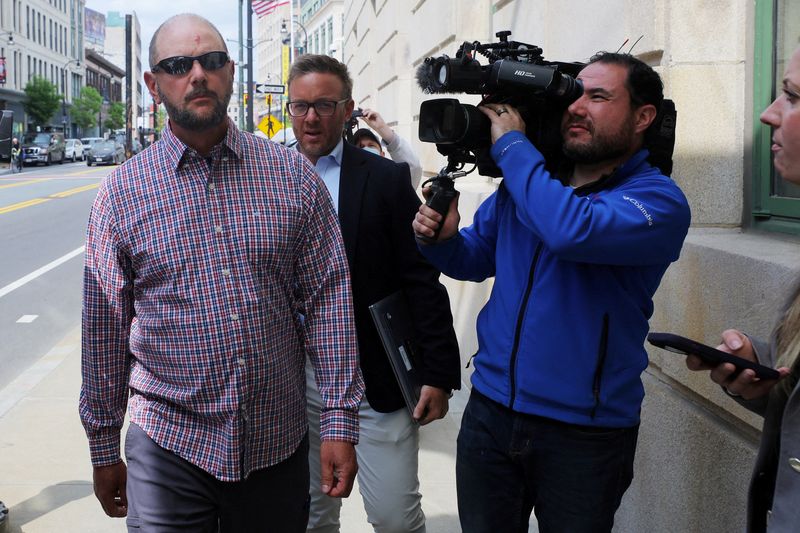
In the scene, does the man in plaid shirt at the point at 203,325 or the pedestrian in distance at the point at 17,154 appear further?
the pedestrian in distance at the point at 17,154

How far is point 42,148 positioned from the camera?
169 ft

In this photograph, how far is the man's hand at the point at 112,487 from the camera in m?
2.62

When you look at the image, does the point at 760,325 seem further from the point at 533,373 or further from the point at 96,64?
the point at 96,64

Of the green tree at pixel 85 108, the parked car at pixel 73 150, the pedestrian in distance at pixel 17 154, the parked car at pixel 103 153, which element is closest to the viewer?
the pedestrian in distance at pixel 17 154

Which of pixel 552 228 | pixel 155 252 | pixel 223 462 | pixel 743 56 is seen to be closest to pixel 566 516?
pixel 552 228

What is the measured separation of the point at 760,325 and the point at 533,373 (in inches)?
35.7

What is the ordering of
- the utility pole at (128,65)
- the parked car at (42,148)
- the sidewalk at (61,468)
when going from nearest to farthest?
the sidewalk at (61,468)
the parked car at (42,148)
the utility pole at (128,65)

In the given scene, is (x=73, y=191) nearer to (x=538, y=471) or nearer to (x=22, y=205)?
(x=22, y=205)

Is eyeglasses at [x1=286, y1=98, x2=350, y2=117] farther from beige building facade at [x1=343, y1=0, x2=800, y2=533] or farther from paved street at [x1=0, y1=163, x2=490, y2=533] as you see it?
paved street at [x1=0, y1=163, x2=490, y2=533]

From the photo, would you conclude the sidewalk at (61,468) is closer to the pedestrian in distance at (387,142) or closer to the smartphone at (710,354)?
the pedestrian in distance at (387,142)

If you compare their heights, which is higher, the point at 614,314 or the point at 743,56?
the point at 743,56

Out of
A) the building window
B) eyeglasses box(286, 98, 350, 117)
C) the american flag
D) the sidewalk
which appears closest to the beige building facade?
the building window

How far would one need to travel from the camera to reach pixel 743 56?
11.1 feet

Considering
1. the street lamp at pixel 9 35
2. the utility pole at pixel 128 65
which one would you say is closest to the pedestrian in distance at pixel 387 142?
the utility pole at pixel 128 65
